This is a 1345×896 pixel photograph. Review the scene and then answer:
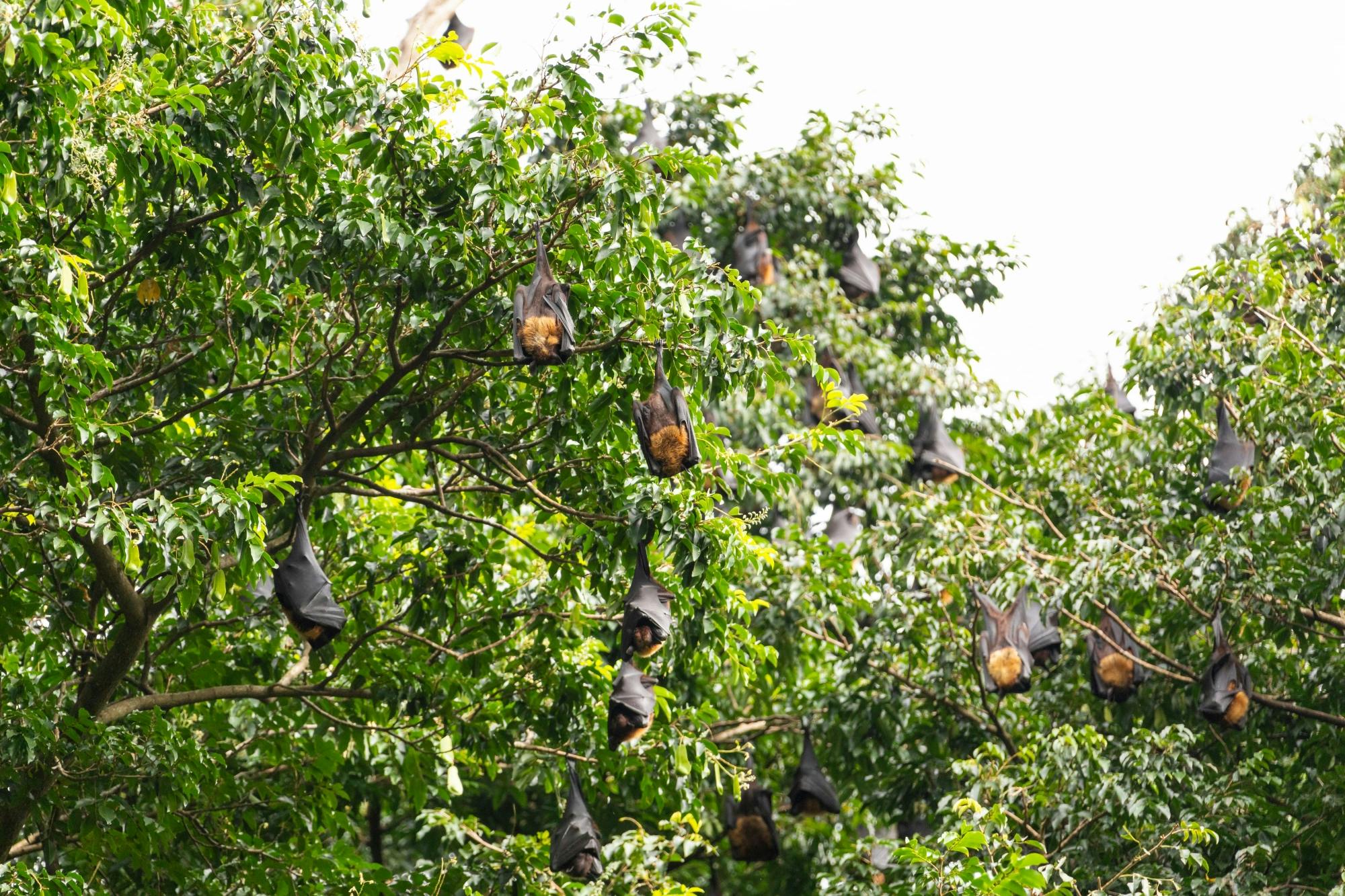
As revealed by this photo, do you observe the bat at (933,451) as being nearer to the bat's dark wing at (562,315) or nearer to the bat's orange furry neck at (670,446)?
the bat's orange furry neck at (670,446)

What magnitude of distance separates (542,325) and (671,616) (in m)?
1.55

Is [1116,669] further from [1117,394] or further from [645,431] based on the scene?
[1117,394]

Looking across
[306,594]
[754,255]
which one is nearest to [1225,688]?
[306,594]

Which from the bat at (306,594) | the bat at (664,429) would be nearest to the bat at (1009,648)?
the bat at (664,429)

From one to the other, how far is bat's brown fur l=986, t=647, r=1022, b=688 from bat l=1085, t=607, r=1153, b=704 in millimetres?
448

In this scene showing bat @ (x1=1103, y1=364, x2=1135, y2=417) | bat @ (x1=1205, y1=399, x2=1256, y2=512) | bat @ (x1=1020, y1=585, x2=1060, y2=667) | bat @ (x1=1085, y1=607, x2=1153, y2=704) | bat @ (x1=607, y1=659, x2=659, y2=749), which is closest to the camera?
bat @ (x1=607, y1=659, x2=659, y2=749)

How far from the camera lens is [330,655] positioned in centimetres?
844

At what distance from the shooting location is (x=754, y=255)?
13695 mm

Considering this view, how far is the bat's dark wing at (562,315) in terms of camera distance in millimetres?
6168

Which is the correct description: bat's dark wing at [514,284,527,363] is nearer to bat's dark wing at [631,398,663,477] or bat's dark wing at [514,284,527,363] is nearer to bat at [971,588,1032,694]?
bat's dark wing at [631,398,663,477]

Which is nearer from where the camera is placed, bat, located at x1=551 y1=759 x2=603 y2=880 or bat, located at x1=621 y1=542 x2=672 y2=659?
bat, located at x1=621 y1=542 x2=672 y2=659

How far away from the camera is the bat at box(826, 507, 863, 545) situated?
13.7 metres

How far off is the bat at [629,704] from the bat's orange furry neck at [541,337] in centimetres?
189

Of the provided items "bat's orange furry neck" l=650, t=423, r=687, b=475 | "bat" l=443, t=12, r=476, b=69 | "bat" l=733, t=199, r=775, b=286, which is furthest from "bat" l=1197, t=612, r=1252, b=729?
"bat" l=443, t=12, r=476, b=69
